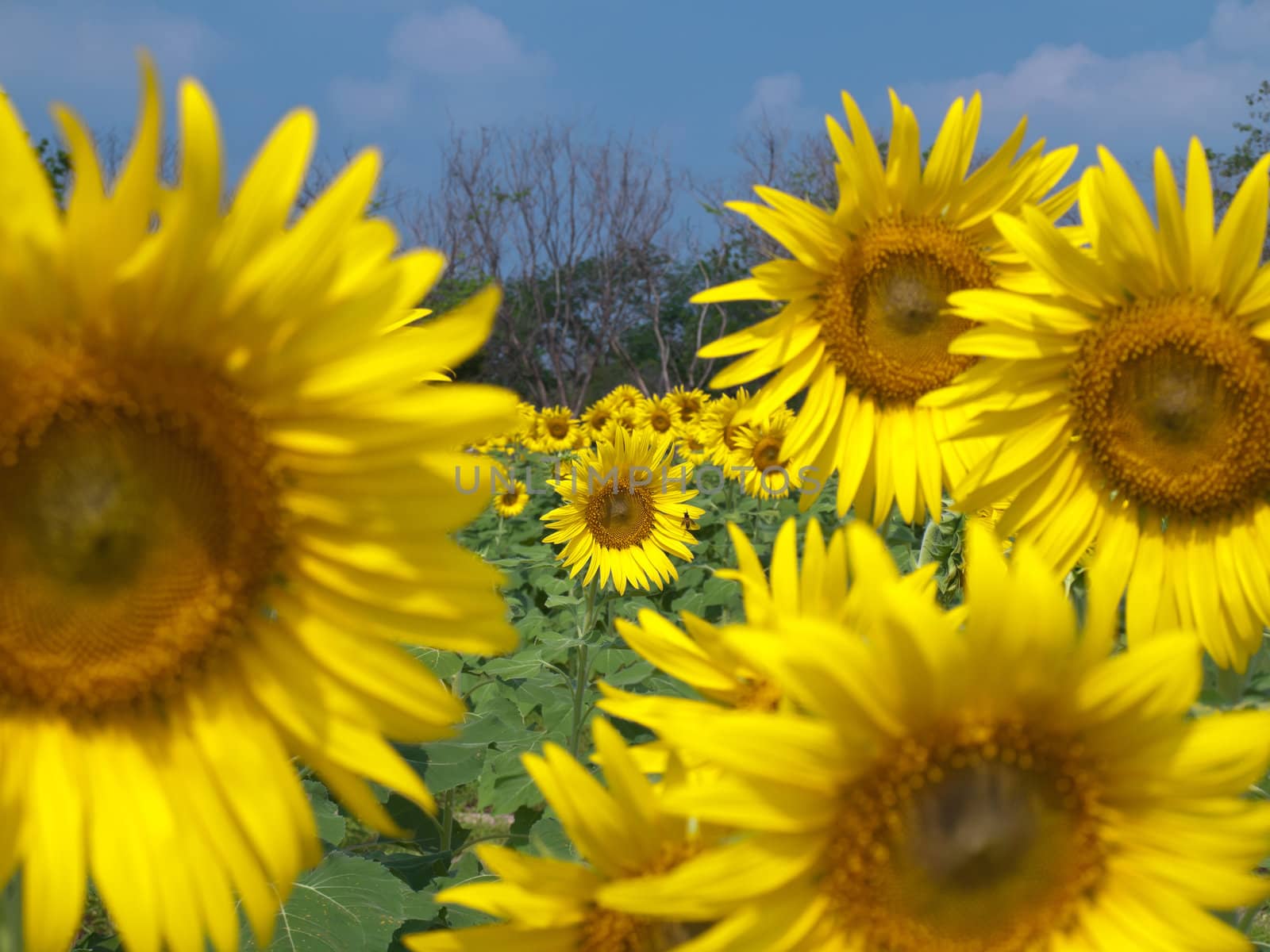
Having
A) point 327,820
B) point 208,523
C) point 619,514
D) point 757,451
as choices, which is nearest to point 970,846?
point 208,523

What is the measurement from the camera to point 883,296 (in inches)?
98.1

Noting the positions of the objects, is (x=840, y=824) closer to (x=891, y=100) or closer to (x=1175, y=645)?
(x=1175, y=645)

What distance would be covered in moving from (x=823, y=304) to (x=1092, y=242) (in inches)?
31.5

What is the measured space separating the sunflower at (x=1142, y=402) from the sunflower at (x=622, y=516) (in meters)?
3.79

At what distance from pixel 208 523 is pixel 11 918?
0.52 meters

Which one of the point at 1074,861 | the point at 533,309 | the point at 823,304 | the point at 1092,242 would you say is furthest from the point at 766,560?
the point at 533,309

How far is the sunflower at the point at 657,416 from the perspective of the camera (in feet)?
35.6

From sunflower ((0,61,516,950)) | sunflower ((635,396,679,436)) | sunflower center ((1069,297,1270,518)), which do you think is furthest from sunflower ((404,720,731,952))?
sunflower ((635,396,679,436))

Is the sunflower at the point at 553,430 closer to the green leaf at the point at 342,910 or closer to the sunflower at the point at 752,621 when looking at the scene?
the green leaf at the point at 342,910

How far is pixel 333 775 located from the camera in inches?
49.2

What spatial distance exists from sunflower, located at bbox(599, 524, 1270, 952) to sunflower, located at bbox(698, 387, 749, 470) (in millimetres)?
7166

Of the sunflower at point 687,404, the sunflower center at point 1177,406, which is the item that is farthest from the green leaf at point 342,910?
the sunflower at point 687,404

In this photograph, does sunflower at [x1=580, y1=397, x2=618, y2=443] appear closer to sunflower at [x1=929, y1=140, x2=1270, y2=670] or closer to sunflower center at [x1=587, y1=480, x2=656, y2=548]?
sunflower center at [x1=587, y1=480, x2=656, y2=548]

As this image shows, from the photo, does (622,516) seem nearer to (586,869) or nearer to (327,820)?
(327,820)
